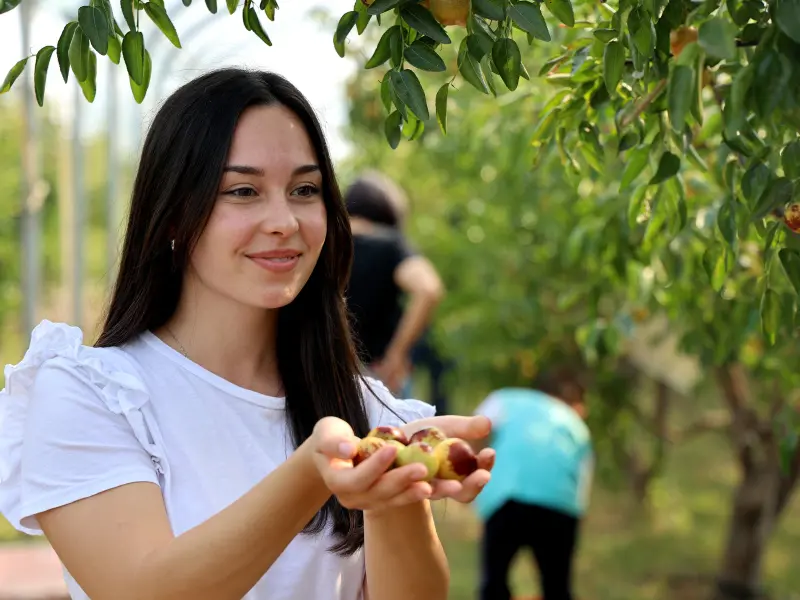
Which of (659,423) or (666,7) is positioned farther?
(659,423)

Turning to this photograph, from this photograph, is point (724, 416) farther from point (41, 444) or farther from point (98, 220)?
point (98, 220)

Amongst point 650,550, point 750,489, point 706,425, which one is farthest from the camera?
point 650,550

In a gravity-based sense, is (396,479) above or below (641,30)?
below

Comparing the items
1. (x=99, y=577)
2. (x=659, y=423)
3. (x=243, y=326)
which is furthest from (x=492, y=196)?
(x=99, y=577)

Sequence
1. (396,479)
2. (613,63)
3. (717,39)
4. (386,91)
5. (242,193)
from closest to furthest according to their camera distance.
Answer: (717,39)
(396,479)
(613,63)
(386,91)
(242,193)

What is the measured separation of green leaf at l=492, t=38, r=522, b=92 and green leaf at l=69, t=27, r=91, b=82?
20.2 inches

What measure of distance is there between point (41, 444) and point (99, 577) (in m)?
0.20

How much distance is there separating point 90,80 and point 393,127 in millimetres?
414

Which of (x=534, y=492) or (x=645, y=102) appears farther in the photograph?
(x=534, y=492)

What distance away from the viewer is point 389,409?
2041 millimetres

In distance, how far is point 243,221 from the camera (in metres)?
1.76

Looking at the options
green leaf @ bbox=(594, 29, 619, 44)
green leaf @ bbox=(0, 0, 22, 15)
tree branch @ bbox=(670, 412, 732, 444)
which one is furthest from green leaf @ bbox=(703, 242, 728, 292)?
tree branch @ bbox=(670, 412, 732, 444)

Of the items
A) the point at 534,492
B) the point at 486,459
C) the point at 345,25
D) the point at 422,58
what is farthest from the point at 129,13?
the point at 534,492

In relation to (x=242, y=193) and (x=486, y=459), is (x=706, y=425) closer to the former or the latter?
(x=242, y=193)
